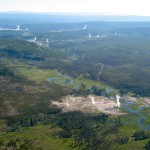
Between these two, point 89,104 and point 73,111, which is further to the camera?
point 89,104

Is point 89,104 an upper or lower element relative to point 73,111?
lower

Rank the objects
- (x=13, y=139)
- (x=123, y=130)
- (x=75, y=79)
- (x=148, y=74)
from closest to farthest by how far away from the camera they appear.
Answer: (x=13, y=139), (x=123, y=130), (x=75, y=79), (x=148, y=74)

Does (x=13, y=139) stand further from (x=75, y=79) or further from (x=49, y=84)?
(x=75, y=79)

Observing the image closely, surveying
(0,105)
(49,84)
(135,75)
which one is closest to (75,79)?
(49,84)

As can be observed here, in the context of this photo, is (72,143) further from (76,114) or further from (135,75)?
(135,75)

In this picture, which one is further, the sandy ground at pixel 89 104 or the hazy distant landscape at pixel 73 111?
the sandy ground at pixel 89 104

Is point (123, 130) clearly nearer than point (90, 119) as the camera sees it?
Yes

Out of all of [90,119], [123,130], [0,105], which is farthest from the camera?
[0,105]

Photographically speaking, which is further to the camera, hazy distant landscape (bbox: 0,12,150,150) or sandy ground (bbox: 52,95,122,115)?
sandy ground (bbox: 52,95,122,115)
